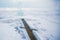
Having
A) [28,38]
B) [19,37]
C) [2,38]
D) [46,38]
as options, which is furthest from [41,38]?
[2,38]

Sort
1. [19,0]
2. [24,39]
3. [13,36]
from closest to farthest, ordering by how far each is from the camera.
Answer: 1. [24,39]
2. [13,36]
3. [19,0]

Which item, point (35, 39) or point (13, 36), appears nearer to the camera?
point (35, 39)

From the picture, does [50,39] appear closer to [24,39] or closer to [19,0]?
[24,39]

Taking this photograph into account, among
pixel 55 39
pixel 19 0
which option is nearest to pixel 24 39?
pixel 55 39

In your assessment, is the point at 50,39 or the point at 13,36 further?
the point at 13,36

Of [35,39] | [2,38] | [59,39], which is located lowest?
[59,39]

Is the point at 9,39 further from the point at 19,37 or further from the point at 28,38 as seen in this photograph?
the point at 28,38

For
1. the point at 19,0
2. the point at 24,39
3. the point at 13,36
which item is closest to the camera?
the point at 24,39

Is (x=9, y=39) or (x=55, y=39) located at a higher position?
(x=9, y=39)

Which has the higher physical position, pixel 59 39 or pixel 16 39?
pixel 16 39
